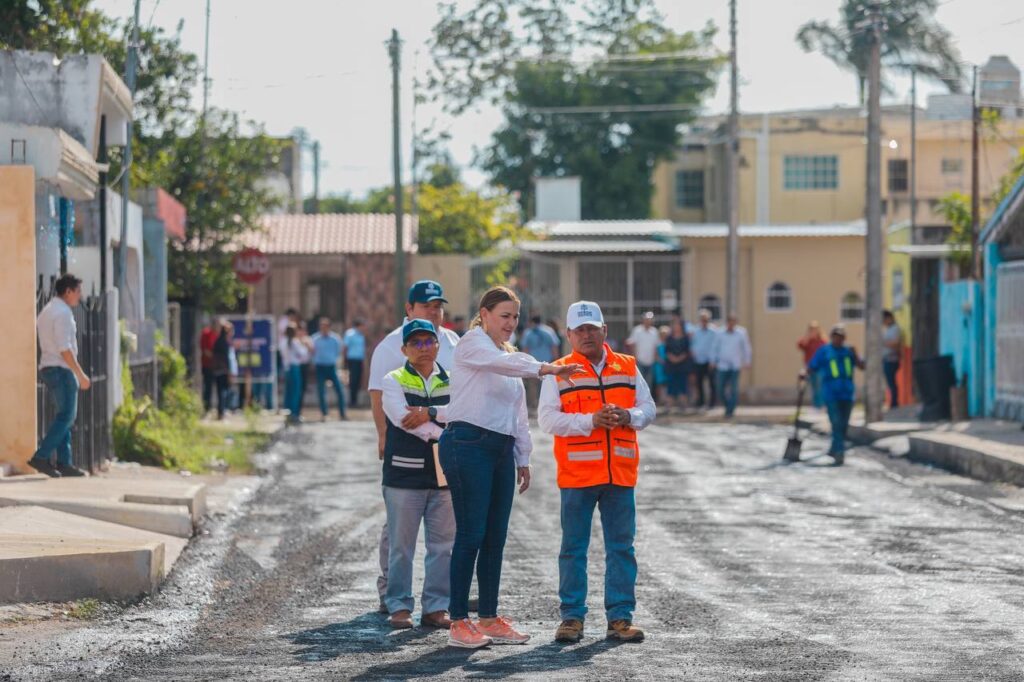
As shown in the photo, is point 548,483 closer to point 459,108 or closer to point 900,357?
point 900,357

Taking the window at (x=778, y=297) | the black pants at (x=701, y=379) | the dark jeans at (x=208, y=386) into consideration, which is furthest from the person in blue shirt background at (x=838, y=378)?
the window at (x=778, y=297)

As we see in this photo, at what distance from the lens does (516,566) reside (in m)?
12.7

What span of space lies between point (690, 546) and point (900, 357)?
20.5 metres

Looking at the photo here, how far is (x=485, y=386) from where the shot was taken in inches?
370

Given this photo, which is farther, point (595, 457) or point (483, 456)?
point (595, 457)

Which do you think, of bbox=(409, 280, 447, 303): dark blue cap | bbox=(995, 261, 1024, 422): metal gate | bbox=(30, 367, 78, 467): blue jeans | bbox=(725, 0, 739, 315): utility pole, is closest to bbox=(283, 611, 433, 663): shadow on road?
bbox=(409, 280, 447, 303): dark blue cap

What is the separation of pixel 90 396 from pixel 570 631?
9.96 metres

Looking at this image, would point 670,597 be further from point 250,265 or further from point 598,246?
point 598,246

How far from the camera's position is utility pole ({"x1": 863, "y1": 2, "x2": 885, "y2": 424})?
91.8 feet

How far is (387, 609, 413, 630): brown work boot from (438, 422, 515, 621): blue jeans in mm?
718

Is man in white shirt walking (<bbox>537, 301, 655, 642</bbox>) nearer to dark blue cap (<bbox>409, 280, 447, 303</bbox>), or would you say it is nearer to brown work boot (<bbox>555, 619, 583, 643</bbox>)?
brown work boot (<bbox>555, 619, 583, 643</bbox>)

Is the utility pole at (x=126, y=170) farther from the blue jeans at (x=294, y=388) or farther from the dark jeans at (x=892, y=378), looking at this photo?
the dark jeans at (x=892, y=378)

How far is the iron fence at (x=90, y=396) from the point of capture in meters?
16.8

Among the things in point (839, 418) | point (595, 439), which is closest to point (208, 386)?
point (839, 418)
